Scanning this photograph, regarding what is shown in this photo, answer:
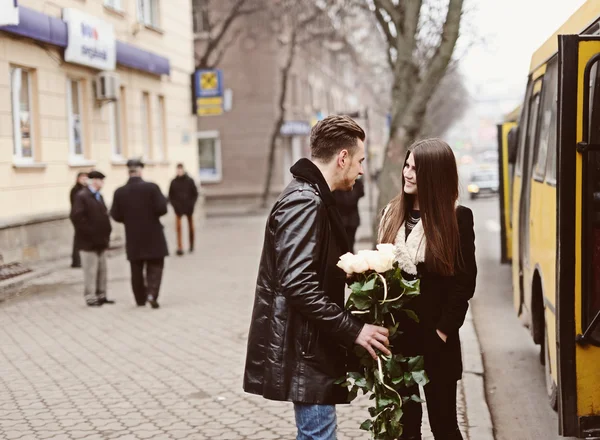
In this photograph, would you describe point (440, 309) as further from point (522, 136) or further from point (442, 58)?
point (442, 58)

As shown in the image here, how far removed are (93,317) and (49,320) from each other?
496mm

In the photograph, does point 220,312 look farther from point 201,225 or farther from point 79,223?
point 201,225

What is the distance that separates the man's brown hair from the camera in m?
3.67

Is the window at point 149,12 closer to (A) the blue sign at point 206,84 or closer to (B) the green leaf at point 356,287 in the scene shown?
(A) the blue sign at point 206,84

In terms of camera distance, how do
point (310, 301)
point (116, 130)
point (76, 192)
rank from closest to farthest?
point (310, 301) → point (76, 192) → point (116, 130)

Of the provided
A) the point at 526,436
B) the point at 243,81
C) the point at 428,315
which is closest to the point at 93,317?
the point at 526,436

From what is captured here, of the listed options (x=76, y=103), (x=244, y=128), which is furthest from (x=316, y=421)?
(x=244, y=128)

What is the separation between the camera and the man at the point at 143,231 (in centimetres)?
1168

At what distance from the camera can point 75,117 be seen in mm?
19266

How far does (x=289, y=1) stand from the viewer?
32.6 m

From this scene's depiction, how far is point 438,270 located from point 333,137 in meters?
0.84

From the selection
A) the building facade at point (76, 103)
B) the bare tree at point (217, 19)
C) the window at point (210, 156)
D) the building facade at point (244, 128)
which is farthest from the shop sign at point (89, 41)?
the window at point (210, 156)

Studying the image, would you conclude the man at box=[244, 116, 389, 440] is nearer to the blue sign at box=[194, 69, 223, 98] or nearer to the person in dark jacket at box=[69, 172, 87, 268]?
the person in dark jacket at box=[69, 172, 87, 268]

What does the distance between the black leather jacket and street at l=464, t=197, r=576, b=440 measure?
2.69m
